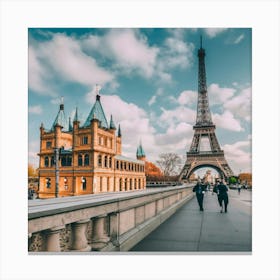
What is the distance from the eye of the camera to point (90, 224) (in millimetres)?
3322

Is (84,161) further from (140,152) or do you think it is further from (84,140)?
(140,152)

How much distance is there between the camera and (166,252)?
4.15 metres

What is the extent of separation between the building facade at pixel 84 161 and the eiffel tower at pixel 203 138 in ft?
7.04

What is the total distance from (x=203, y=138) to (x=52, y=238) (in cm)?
880

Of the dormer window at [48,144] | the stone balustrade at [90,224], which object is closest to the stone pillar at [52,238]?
the stone balustrade at [90,224]

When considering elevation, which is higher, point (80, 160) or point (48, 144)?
point (48, 144)

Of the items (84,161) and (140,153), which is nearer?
(140,153)

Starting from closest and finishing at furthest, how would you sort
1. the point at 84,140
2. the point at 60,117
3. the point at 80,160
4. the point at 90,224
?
the point at 90,224 → the point at 60,117 → the point at 80,160 → the point at 84,140

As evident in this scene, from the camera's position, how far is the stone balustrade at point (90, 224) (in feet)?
8.34

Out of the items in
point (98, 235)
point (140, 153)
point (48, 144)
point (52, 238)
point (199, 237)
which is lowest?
point (199, 237)

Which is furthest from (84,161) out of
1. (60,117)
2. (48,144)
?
Result: (60,117)

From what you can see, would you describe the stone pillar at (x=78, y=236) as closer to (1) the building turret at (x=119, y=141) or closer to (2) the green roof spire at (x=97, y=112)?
(2) the green roof spire at (x=97, y=112)
